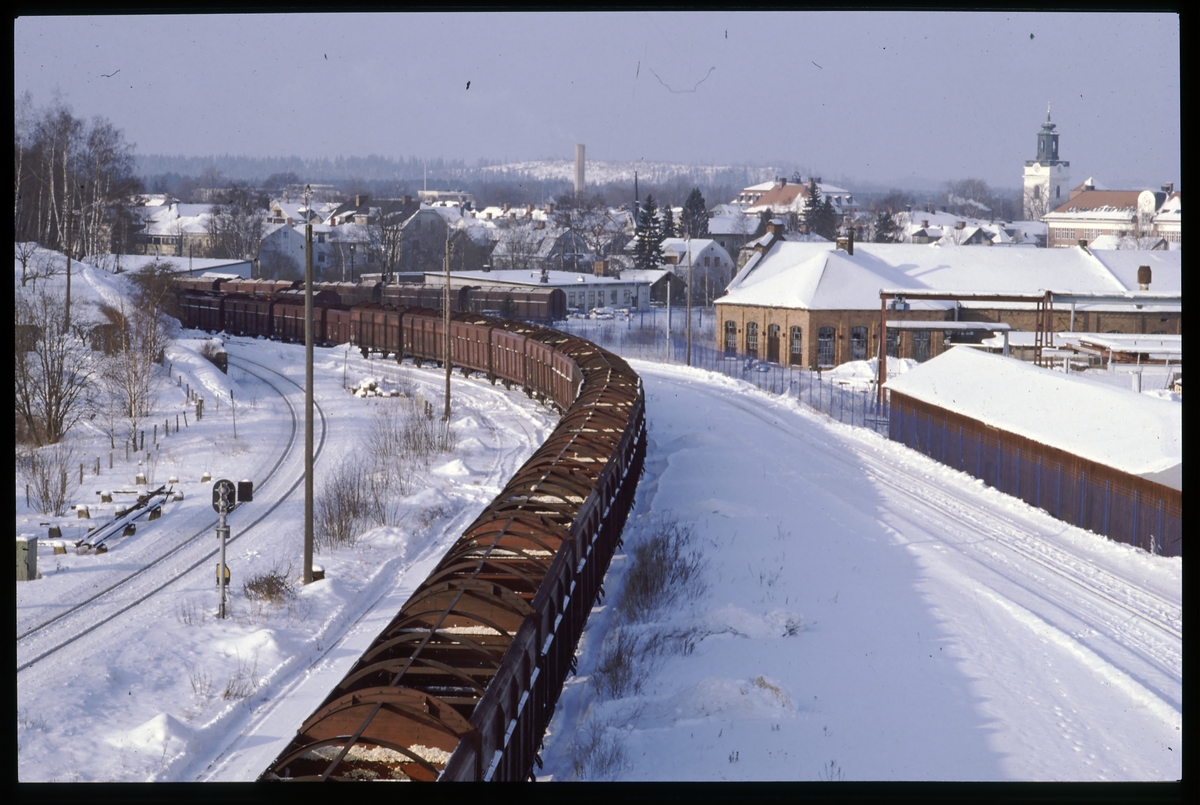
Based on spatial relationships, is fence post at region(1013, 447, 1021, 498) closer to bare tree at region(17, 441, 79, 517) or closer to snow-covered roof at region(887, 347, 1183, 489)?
snow-covered roof at region(887, 347, 1183, 489)

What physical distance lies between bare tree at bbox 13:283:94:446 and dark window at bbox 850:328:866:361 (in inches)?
1369

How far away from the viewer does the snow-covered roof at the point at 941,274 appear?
172 ft

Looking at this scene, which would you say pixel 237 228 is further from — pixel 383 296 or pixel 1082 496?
pixel 1082 496

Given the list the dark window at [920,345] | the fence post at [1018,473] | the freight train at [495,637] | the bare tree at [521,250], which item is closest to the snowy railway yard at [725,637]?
the fence post at [1018,473]

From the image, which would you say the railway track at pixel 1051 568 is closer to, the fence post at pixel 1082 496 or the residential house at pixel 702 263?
the fence post at pixel 1082 496

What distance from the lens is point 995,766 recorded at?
11.6 meters

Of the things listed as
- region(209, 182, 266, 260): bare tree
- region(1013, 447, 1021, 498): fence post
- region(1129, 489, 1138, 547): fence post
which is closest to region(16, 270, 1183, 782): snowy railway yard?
region(1129, 489, 1138, 547): fence post

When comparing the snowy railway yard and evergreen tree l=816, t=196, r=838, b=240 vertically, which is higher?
evergreen tree l=816, t=196, r=838, b=240

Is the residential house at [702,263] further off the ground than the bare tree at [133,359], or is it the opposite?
the residential house at [702,263]

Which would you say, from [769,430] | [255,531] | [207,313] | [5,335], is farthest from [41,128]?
[5,335]

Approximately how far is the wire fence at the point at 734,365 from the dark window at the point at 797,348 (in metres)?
0.58

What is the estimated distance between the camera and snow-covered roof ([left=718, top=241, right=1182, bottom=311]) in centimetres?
5241

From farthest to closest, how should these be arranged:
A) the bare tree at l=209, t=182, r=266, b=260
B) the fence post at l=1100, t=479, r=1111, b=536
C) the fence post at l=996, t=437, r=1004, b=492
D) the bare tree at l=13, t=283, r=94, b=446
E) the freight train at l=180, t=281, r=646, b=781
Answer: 1. the bare tree at l=209, t=182, r=266, b=260
2. the bare tree at l=13, t=283, r=94, b=446
3. the fence post at l=996, t=437, r=1004, b=492
4. the fence post at l=1100, t=479, r=1111, b=536
5. the freight train at l=180, t=281, r=646, b=781
